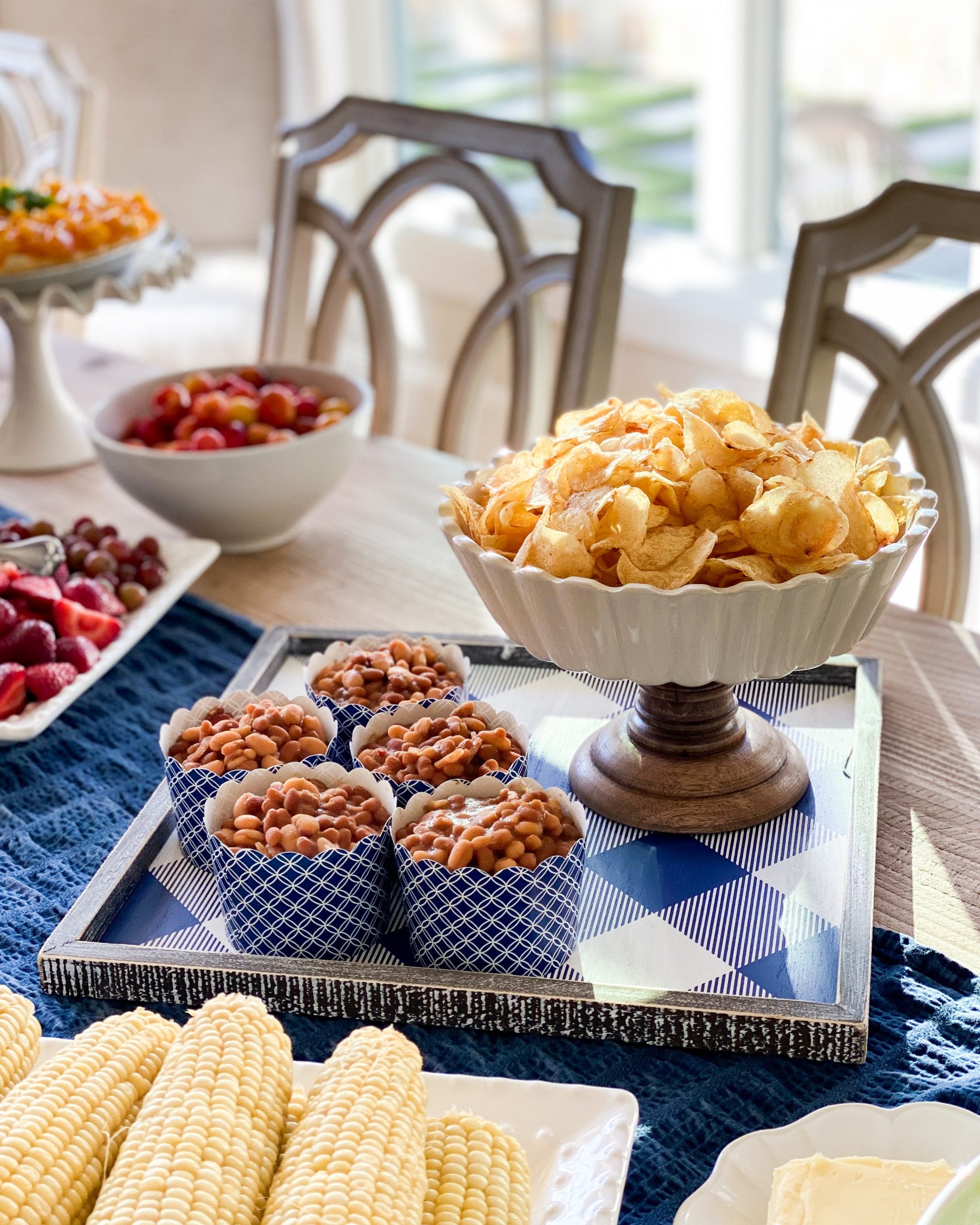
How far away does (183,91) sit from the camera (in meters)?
4.69

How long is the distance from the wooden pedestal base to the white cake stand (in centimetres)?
97

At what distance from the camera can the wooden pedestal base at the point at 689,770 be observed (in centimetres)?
92

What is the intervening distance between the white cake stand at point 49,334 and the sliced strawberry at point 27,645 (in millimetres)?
577

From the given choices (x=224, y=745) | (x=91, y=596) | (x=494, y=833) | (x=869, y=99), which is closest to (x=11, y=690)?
(x=91, y=596)

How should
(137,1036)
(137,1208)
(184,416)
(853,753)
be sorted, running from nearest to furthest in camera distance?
(137,1208) → (137,1036) → (853,753) → (184,416)

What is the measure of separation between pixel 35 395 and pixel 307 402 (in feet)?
1.57

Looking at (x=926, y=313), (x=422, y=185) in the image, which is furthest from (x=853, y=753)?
(x=926, y=313)

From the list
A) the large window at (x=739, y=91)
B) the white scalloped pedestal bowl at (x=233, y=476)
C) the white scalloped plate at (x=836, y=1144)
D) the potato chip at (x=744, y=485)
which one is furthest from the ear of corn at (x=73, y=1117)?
the large window at (x=739, y=91)

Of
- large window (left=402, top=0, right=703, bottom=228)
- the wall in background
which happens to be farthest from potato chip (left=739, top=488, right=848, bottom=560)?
the wall in background

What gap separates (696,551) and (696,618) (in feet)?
0.13

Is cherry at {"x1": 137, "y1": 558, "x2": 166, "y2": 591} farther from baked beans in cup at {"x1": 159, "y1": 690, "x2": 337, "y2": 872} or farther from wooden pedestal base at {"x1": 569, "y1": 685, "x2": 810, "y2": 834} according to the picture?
wooden pedestal base at {"x1": 569, "y1": 685, "x2": 810, "y2": 834}

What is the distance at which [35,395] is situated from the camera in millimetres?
1753

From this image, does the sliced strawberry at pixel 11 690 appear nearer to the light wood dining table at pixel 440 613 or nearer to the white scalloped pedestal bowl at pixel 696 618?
the light wood dining table at pixel 440 613

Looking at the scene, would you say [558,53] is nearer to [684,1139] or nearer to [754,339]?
[754,339]
